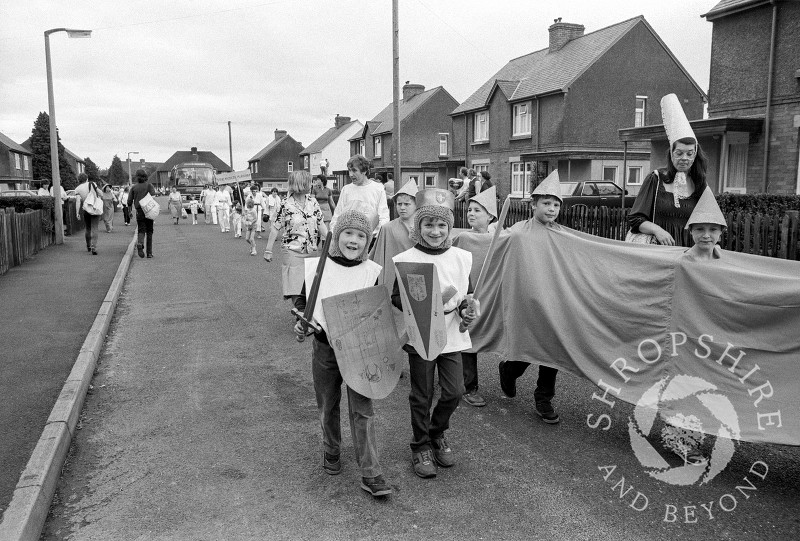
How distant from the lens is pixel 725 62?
71.3ft

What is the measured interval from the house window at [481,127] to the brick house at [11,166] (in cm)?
4286

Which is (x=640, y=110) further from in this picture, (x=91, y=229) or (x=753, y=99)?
(x=91, y=229)

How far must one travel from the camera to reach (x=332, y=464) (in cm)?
433

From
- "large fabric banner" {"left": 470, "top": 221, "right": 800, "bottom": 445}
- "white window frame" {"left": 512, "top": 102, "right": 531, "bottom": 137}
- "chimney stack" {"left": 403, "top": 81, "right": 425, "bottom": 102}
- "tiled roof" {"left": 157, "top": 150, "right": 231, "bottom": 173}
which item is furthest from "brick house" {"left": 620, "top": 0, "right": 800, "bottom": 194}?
"tiled roof" {"left": 157, "top": 150, "right": 231, "bottom": 173}

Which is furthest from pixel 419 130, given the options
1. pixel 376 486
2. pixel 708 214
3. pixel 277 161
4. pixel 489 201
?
pixel 376 486

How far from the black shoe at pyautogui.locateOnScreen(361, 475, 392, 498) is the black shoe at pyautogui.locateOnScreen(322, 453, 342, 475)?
1.12 ft

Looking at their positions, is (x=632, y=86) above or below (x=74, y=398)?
above

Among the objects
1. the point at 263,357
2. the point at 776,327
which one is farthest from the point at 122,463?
the point at 776,327

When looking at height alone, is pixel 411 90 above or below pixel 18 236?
above

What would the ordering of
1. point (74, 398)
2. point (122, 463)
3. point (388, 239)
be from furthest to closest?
point (388, 239)
point (74, 398)
point (122, 463)

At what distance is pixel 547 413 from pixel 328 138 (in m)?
74.2

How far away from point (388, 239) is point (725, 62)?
64.2ft

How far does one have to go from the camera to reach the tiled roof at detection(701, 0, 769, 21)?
2022 centimetres

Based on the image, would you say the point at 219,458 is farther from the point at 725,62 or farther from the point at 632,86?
the point at 632,86
